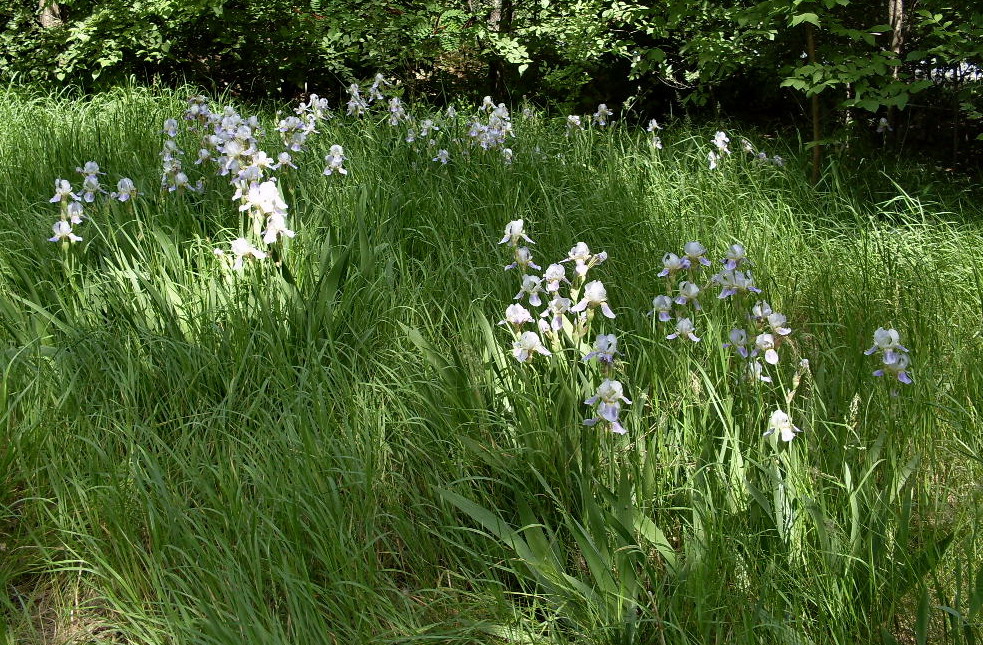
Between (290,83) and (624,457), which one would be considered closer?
(624,457)

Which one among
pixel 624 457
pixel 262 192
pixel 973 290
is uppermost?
pixel 262 192

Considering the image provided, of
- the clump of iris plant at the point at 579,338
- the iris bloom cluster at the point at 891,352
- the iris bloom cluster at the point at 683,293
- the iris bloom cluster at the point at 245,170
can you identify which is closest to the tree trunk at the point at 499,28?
the iris bloom cluster at the point at 245,170

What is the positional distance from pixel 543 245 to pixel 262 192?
1.02 m

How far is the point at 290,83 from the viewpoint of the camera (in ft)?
24.1

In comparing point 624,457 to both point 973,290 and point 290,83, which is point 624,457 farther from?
point 290,83

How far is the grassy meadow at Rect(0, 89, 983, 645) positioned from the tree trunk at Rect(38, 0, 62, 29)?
14.2 ft

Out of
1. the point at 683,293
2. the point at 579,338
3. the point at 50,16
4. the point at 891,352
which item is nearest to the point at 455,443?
the point at 579,338

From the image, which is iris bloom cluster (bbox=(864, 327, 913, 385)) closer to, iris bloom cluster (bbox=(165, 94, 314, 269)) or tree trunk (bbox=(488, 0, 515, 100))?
iris bloom cluster (bbox=(165, 94, 314, 269))

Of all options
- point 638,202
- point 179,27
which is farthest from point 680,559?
point 179,27

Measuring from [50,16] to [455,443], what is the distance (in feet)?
20.6

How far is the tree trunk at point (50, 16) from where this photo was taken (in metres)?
6.36

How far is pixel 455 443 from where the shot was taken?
74.5 inches

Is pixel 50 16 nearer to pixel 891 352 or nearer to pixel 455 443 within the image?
pixel 455 443

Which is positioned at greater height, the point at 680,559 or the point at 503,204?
the point at 503,204
